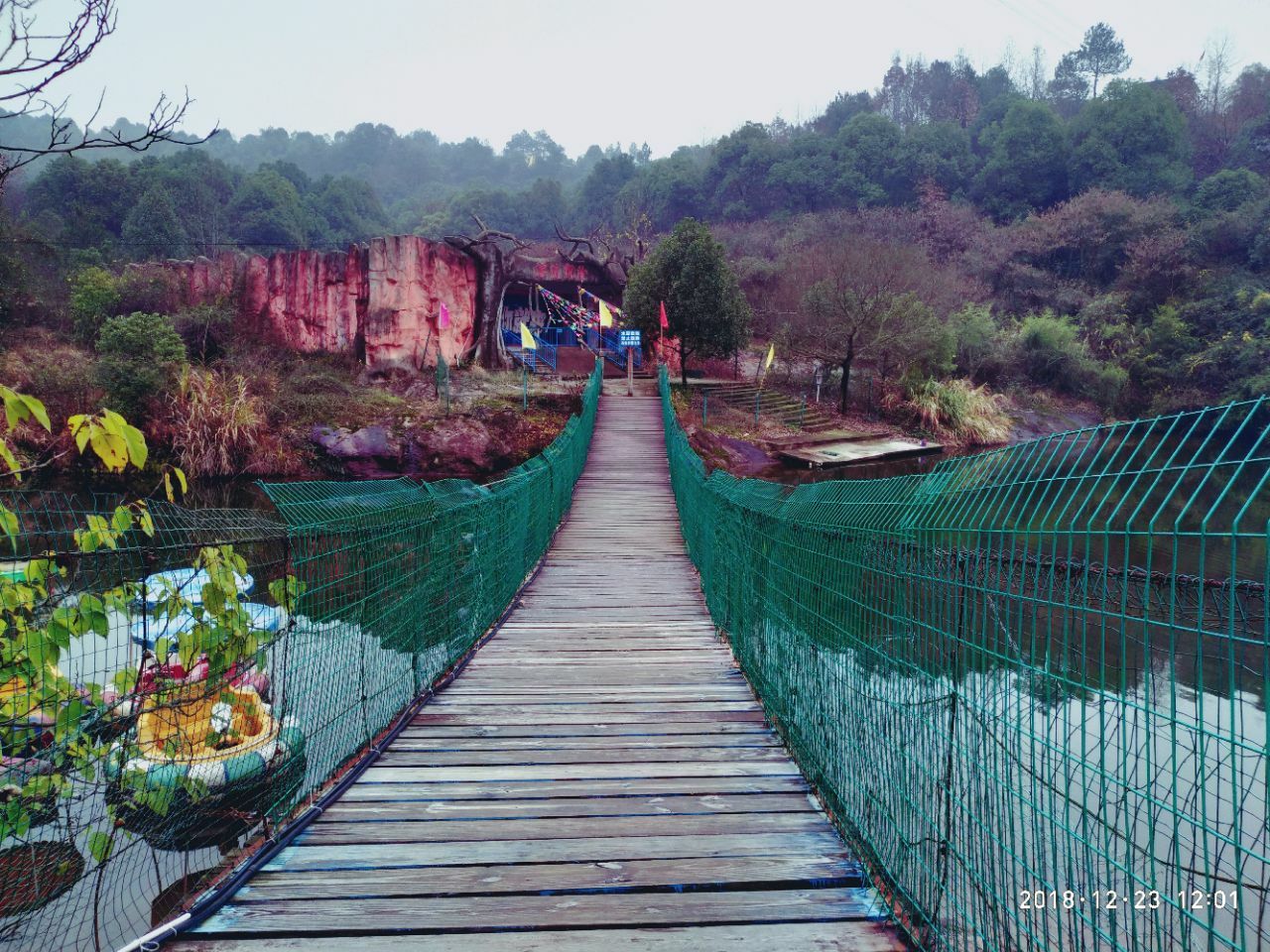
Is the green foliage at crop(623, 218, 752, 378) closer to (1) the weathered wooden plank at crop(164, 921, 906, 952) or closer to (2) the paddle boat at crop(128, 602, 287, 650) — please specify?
(2) the paddle boat at crop(128, 602, 287, 650)

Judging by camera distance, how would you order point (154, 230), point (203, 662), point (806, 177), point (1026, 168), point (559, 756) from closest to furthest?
point (559, 756) → point (203, 662) → point (154, 230) → point (1026, 168) → point (806, 177)

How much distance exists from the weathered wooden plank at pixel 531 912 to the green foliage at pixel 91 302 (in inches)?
1089

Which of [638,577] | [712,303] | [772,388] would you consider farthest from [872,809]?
[772,388]

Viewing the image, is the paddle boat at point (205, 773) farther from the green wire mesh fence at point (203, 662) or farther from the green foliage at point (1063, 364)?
the green foliage at point (1063, 364)

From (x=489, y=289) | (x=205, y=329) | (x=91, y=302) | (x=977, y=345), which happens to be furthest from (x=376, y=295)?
(x=977, y=345)

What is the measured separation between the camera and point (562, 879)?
2525 millimetres

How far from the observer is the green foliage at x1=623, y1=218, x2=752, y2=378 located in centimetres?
2259

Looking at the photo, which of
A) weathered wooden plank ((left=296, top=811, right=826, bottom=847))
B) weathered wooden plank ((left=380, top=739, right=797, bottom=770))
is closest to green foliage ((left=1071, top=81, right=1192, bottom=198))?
weathered wooden plank ((left=380, top=739, right=797, bottom=770))

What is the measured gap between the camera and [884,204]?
4578 centimetres

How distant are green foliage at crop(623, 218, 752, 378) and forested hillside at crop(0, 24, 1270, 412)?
407cm

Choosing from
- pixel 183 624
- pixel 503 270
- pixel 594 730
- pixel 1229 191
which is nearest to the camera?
pixel 183 624

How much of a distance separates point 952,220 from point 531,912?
44.3m

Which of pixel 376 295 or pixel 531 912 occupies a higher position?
pixel 376 295

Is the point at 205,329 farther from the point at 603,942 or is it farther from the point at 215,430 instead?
the point at 603,942
